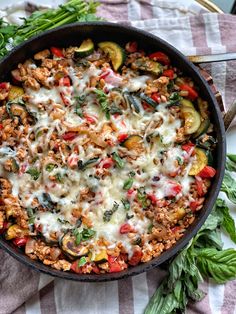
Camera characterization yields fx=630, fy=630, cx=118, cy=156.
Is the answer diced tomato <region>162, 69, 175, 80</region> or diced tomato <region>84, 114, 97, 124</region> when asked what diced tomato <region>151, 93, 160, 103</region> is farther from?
diced tomato <region>84, 114, 97, 124</region>

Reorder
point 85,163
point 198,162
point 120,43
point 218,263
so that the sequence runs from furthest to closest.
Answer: point 218,263 < point 120,43 < point 198,162 < point 85,163

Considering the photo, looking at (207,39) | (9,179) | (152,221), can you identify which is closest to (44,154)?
(9,179)

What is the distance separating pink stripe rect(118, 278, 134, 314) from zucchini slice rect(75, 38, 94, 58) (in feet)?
4.52

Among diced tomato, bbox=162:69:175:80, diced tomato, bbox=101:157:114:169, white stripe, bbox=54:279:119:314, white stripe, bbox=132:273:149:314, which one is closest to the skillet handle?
diced tomato, bbox=162:69:175:80

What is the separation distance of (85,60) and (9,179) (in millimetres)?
789

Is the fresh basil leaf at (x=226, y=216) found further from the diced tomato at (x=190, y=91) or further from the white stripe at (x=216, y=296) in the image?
the diced tomato at (x=190, y=91)

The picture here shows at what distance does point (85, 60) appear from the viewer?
11.6ft

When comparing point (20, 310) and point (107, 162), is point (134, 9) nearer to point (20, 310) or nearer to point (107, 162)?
point (107, 162)

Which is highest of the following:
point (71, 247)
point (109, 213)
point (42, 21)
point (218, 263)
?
point (42, 21)

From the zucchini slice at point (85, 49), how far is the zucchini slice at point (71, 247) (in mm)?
1003

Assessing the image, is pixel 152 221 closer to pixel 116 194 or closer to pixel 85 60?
pixel 116 194

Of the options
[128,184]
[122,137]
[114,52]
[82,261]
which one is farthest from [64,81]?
[82,261]

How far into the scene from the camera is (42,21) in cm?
382

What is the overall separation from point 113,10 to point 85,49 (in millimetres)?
602
